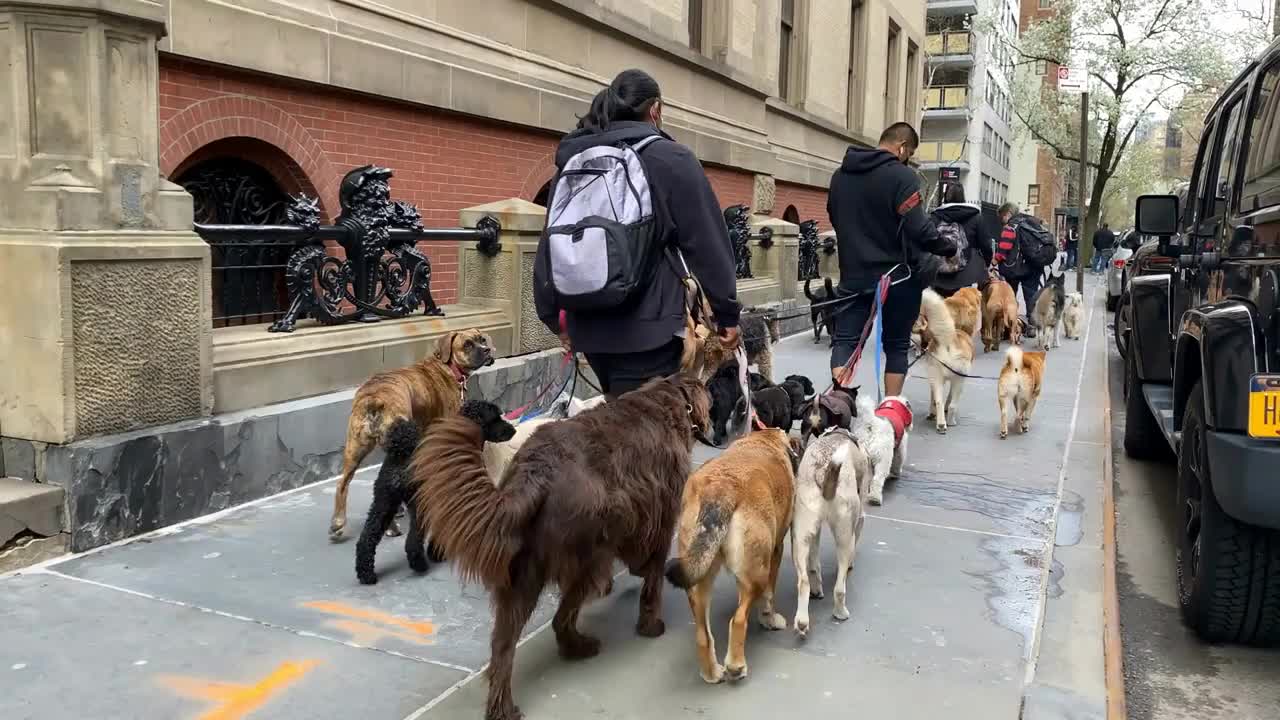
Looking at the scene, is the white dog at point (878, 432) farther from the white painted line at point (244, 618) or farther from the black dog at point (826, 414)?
the white painted line at point (244, 618)

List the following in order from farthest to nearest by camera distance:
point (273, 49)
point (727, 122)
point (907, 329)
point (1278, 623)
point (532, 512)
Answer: point (727, 122) → point (273, 49) → point (907, 329) → point (1278, 623) → point (532, 512)

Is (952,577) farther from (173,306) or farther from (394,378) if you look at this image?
(173,306)

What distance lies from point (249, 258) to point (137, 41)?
288 cm

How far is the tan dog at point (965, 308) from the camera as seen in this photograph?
10.9m

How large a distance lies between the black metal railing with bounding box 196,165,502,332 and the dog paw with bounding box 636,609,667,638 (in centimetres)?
339

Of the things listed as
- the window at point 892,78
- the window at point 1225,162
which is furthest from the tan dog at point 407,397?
the window at point 892,78

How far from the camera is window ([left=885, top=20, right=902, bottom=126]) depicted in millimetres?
27531

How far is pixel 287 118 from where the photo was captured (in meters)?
7.88

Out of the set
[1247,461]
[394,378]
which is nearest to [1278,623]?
[1247,461]

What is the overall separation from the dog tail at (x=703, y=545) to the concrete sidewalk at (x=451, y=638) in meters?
0.44

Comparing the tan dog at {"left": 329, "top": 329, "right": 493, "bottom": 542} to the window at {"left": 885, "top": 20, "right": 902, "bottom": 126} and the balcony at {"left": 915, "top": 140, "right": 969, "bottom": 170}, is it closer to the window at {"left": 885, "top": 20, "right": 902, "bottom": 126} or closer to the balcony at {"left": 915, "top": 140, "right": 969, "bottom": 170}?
the window at {"left": 885, "top": 20, "right": 902, "bottom": 126}

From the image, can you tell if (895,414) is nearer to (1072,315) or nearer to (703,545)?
(703,545)

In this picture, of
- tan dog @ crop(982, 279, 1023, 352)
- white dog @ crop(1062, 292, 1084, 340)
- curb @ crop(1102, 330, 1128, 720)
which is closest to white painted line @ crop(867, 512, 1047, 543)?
curb @ crop(1102, 330, 1128, 720)

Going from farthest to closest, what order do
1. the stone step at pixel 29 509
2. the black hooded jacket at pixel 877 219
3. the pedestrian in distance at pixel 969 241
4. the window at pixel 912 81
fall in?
the window at pixel 912 81 → the pedestrian in distance at pixel 969 241 → the black hooded jacket at pixel 877 219 → the stone step at pixel 29 509
